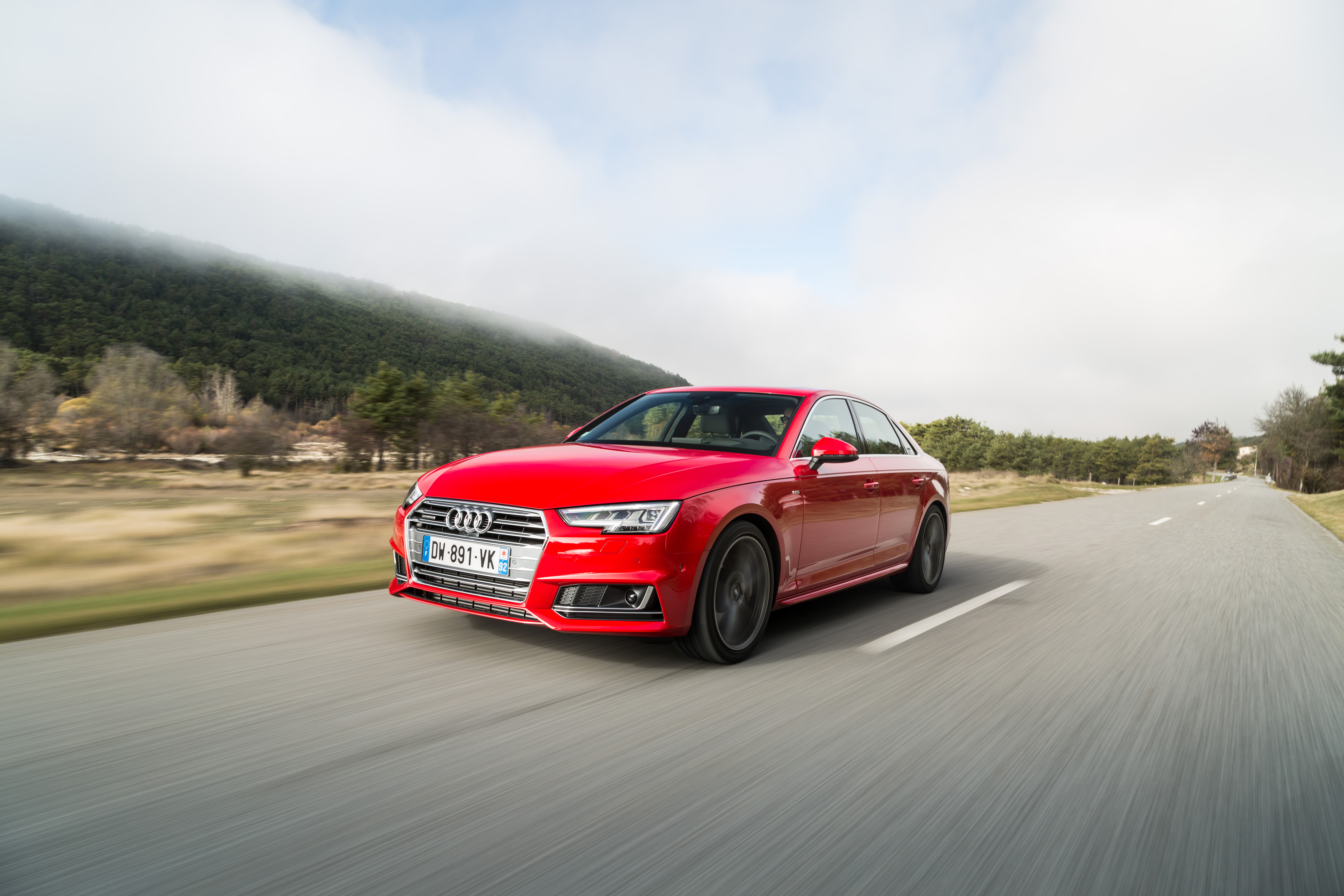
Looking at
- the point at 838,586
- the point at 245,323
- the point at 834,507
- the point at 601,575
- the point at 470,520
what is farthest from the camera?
the point at 245,323

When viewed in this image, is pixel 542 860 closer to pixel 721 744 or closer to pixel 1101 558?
pixel 721 744

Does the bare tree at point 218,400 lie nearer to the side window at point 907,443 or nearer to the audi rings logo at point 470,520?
the side window at point 907,443

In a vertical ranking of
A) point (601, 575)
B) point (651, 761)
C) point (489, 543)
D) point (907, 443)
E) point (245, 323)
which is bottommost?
point (651, 761)

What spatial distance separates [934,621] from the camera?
214 inches

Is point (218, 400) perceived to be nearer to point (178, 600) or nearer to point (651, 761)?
point (178, 600)

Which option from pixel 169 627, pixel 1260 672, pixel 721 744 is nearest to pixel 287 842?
pixel 721 744

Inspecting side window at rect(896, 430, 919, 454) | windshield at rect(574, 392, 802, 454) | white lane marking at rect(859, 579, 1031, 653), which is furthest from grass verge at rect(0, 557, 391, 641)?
side window at rect(896, 430, 919, 454)

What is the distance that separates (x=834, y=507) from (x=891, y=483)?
1.08m

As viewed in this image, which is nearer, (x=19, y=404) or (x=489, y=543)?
(x=489, y=543)

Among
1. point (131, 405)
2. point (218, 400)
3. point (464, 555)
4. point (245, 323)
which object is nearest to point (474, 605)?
point (464, 555)

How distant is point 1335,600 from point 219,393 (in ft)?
97.5

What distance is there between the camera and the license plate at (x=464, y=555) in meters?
3.84

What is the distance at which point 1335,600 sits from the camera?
23.6ft

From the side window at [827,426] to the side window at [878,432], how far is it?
7.1 inches
